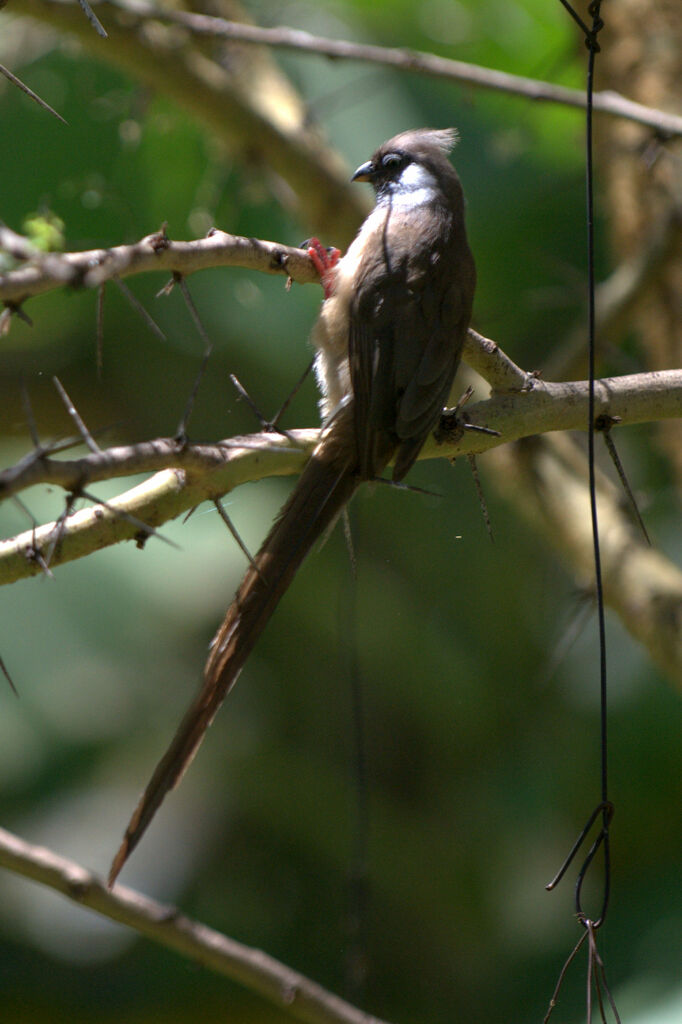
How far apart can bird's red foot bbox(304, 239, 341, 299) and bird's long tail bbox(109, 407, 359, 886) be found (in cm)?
32

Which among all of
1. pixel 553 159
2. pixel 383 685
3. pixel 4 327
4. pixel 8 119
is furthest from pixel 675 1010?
pixel 8 119

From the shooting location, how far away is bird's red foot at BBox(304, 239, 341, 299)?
2.25 metres

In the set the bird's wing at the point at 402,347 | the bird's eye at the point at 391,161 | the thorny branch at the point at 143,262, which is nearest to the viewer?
the thorny branch at the point at 143,262

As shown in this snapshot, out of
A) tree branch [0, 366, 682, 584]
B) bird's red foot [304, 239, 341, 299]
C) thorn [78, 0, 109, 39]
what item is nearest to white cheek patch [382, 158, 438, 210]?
bird's red foot [304, 239, 341, 299]

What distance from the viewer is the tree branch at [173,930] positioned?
2143 millimetres

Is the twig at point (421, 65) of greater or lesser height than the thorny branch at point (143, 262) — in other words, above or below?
above

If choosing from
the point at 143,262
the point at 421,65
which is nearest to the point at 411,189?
the point at 421,65

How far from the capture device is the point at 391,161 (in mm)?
2781

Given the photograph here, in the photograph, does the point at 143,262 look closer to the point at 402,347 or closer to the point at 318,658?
the point at 402,347

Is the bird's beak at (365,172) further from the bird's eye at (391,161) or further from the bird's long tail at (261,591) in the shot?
the bird's long tail at (261,591)

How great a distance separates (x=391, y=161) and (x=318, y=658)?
135 inches

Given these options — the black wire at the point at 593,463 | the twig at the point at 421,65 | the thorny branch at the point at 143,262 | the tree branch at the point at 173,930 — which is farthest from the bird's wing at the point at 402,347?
the tree branch at the point at 173,930

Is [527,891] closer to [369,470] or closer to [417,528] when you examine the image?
[417,528]

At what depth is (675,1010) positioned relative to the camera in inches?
142
